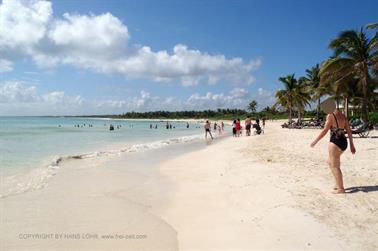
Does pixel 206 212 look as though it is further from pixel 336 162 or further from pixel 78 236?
pixel 336 162

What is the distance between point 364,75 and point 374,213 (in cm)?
2498

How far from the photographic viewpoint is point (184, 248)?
15.9 feet

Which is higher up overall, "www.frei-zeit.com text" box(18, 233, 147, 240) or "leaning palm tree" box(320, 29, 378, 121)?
"leaning palm tree" box(320, 29, 378, 121)

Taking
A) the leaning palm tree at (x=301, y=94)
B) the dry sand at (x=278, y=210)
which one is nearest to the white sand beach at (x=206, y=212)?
the dry sand at (x=278, y=210)

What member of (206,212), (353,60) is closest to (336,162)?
(206,212)

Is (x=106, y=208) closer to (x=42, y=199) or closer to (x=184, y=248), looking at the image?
(x=42, y=199)

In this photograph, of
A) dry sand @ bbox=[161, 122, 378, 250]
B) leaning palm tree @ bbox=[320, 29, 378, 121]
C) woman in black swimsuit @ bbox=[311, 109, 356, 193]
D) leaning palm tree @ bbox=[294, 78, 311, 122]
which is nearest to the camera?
dry sand @ bbox=[161, 122, 378, 250]

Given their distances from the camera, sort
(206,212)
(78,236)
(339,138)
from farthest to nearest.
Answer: (339,138) < (206,212) < (78,236)

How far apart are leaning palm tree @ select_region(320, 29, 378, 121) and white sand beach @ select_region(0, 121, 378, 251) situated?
747 inches

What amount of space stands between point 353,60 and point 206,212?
83.0 feet

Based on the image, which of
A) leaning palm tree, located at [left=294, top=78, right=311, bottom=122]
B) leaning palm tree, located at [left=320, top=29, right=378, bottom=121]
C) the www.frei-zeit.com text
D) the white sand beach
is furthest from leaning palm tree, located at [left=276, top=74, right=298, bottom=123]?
the www.frei-zeit.com text

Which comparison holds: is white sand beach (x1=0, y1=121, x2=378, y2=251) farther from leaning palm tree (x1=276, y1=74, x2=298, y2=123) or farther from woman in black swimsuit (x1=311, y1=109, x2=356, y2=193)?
leaning palm tree (x1=276, y1=74, x2=298, y2=123)

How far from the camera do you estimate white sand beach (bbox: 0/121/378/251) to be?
16.3 feet

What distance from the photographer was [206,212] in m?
6.46
